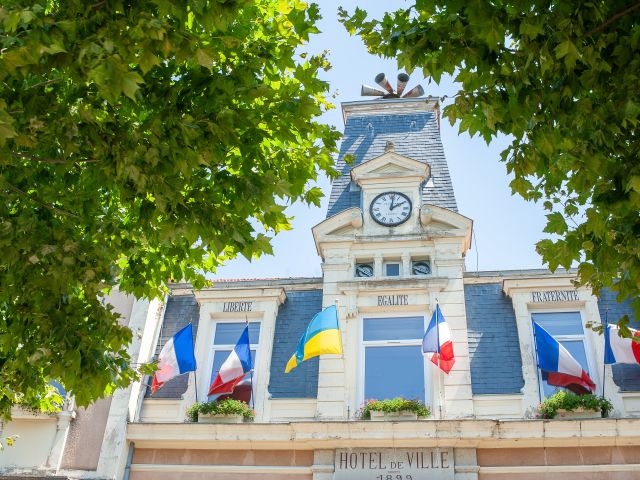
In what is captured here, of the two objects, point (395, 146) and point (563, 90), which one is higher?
point (395, 146)

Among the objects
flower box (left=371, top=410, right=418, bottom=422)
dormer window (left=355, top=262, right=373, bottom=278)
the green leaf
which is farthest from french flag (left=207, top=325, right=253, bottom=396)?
the green leaf

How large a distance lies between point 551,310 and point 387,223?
3.80m

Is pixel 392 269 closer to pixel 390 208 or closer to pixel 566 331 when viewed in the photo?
pixel 390 208

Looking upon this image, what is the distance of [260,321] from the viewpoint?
1466 centimetres

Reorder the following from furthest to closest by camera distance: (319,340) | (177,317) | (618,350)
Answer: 1. (177,317)
2. (319,340)
3. (618,350)

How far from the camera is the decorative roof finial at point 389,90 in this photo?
18.9 metres

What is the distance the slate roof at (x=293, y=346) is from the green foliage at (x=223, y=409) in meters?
0.64

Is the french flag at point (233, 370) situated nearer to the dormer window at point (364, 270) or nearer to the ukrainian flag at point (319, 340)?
the ukrainian flag at point (319, 340)

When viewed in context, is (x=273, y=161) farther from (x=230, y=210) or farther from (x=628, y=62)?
(x=628, y=62)

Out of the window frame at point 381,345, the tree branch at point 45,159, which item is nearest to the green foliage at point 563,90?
the tree branch at point 45,159

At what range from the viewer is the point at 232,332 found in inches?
578

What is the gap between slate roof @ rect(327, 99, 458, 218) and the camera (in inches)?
624

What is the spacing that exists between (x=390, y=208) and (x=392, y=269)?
57.1 inches

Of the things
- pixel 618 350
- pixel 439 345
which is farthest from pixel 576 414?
pixel 439 345
